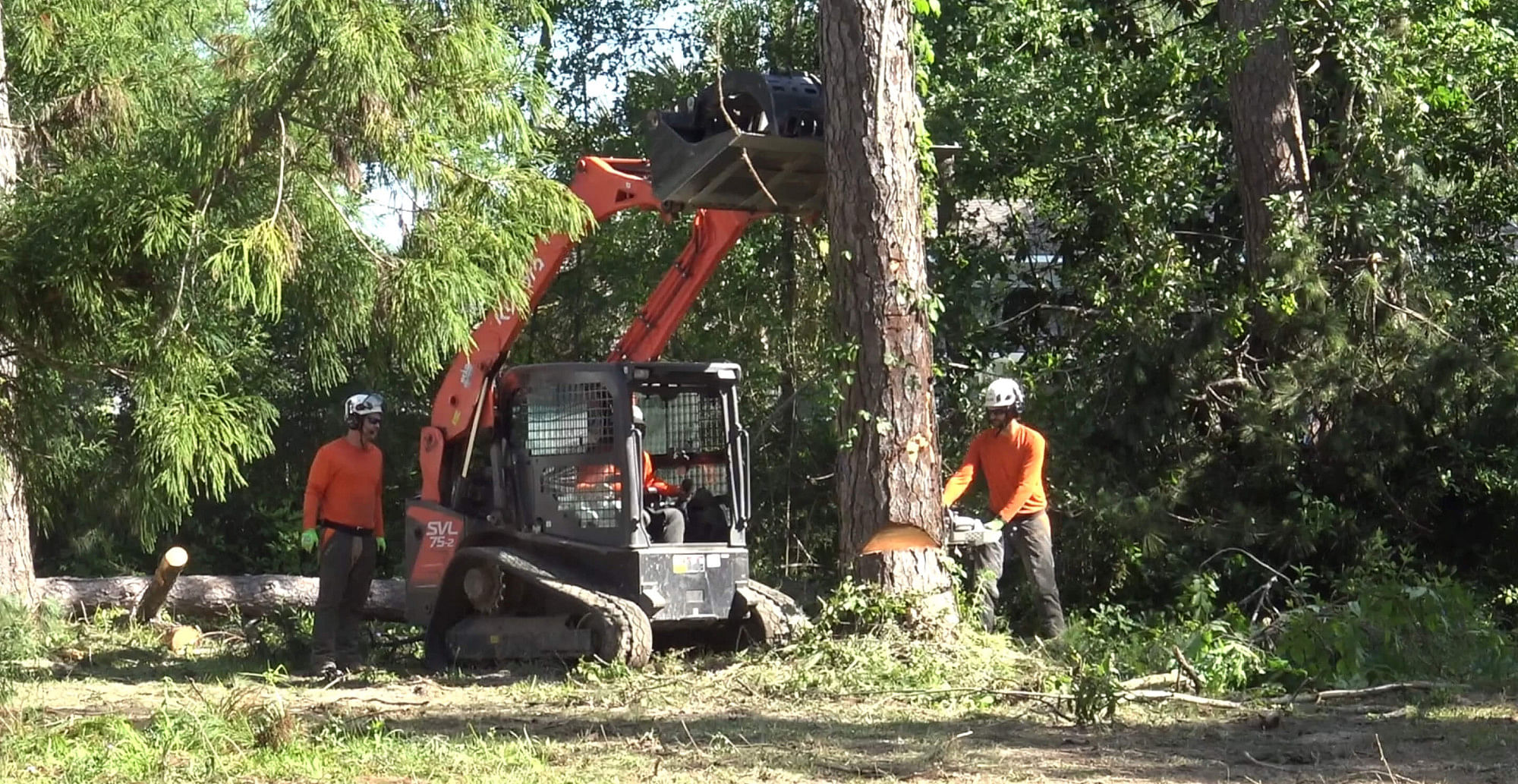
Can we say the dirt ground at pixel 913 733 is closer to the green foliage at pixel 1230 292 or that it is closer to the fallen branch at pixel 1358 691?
the fallen branch at pixel 1358 691

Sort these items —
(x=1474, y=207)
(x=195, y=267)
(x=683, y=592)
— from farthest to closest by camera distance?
(x=1474, y=207) < (x=683, y=592) < (x=195, y=267)

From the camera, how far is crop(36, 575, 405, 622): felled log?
44.0ft

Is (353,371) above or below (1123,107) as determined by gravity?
below

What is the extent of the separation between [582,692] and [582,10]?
36.5ft

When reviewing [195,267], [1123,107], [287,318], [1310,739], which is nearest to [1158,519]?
[1123,107]

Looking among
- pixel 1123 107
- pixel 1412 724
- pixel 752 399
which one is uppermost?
pixel 1123 107

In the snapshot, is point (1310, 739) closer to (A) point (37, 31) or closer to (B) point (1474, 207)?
(A) point (37, 31)

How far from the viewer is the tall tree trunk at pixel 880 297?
31.2ft

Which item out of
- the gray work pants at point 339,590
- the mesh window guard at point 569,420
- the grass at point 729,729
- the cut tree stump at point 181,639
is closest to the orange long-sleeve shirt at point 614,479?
the mesh window guard at point 569,420

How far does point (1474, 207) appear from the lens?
44.3 feet

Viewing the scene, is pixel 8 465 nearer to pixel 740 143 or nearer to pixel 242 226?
pixel 242 226

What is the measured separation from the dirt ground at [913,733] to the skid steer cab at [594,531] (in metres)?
0.88

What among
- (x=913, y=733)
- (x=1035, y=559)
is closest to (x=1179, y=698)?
(x=913, y=733)

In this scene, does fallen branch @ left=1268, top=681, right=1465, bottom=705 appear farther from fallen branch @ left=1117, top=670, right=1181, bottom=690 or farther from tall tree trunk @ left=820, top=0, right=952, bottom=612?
tall tree trunk @ left=820, top=0, right=952, bottom=612
